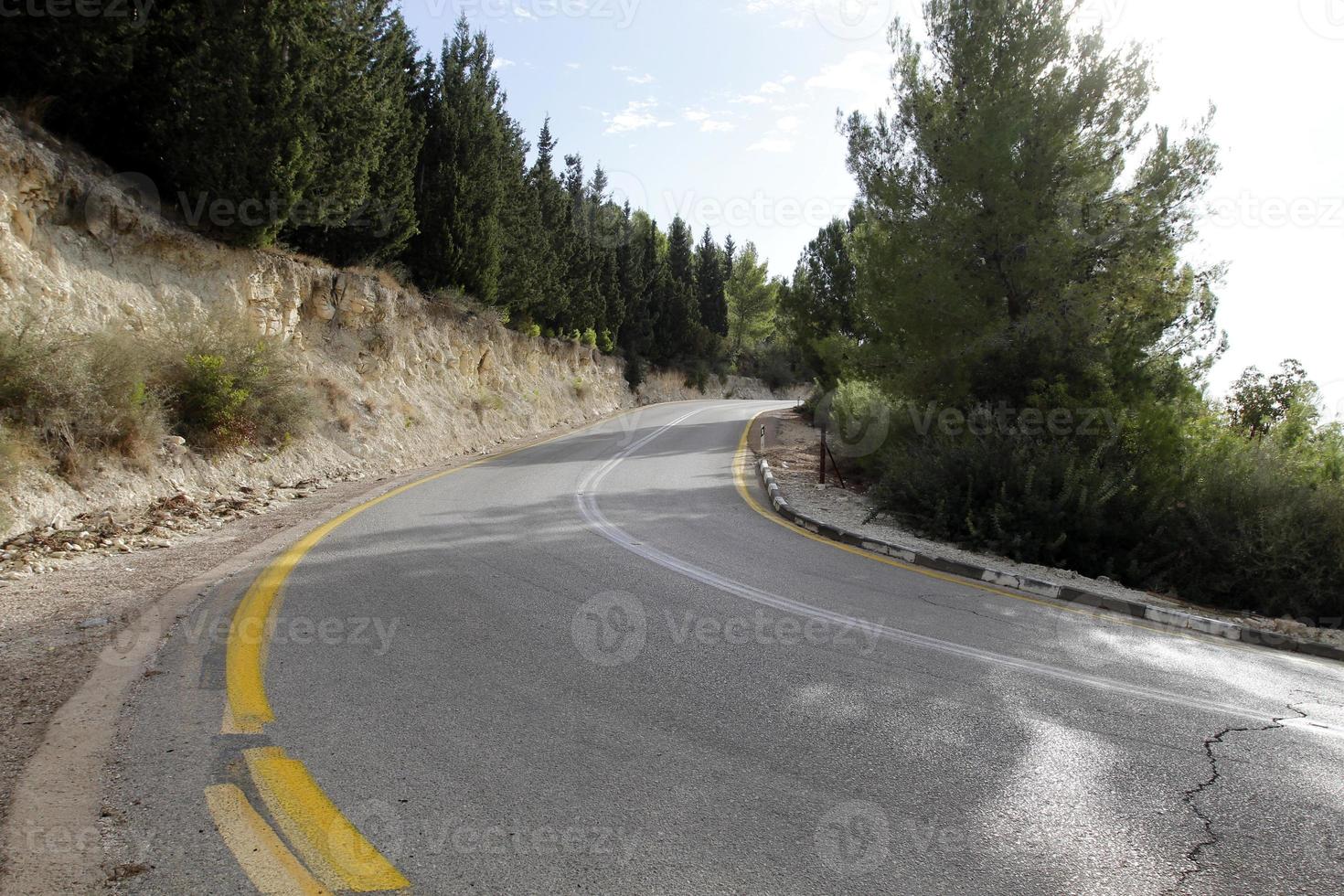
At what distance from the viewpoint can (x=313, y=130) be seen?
1483 centimetres

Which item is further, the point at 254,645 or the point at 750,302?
the point at 750,302

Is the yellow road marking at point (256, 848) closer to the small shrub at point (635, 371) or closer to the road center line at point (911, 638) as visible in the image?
the road center line at point (911, 638)

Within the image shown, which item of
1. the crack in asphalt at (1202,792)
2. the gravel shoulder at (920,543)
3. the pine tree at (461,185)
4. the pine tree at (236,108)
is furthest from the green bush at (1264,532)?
the pine tree at (461,185)

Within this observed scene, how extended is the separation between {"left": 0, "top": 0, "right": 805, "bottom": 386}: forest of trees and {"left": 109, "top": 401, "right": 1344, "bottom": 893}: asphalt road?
10.7m

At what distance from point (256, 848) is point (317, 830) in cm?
20

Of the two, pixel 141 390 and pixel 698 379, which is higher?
pixel 698 379

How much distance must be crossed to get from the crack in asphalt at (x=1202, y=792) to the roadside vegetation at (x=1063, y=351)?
5401 mm

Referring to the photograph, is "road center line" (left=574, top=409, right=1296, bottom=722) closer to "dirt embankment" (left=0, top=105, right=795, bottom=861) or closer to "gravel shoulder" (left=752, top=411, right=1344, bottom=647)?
"gravel shoulder" (left=752, top=411, right=1344, bottom=647)

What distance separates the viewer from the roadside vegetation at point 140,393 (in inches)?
329

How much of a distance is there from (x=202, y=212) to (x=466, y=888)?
15565mm

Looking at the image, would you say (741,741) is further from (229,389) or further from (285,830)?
(229,389)

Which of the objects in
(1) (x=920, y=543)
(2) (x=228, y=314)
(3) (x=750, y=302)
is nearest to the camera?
(1) (x=920, y=543)

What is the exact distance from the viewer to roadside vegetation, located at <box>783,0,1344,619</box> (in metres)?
9.59

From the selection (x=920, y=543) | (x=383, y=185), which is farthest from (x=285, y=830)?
(x=383, y=185)
